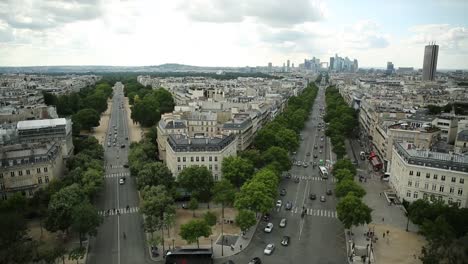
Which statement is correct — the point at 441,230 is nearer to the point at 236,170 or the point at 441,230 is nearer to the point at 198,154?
the point at 236,170

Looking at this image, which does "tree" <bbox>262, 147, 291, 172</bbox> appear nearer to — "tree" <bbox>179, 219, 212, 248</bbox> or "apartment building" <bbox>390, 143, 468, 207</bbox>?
"apartment building" <bbox>390, 143, 468, 207</bbox>

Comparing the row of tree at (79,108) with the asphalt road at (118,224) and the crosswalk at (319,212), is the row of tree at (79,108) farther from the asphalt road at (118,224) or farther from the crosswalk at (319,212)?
the crosswalk at (319,212)

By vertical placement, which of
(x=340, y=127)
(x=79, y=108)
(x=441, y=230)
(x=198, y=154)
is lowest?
(x=441, y=230)

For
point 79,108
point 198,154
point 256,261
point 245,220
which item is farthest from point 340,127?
point 79,108

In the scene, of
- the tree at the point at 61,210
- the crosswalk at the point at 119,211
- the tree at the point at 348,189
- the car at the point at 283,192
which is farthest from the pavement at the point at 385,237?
the tree at the point at 61,210

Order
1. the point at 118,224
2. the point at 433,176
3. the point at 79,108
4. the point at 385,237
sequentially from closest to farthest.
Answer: the point at 385,237 < the point at 118,224 < the point at 433,176 < the point at 79,108

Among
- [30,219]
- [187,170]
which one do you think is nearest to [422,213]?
[187,170]

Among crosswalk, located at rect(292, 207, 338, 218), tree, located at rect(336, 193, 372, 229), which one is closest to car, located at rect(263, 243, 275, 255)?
tree, located at rect(336, 193, 372, 229)

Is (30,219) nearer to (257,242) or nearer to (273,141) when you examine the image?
(257,242)
